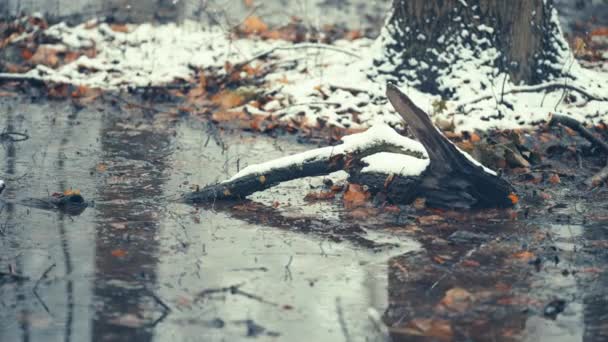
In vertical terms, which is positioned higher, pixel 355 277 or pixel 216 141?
pixel 216 141

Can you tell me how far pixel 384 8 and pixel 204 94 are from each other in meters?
6.25

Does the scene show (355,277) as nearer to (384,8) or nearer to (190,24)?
(190,24)

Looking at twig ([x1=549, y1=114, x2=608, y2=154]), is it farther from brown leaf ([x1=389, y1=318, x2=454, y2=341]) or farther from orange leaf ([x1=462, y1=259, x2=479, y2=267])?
brown leaf ([x1=389, y1=318, x2=454, y2=341])

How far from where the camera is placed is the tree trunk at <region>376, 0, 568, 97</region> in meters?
9.60

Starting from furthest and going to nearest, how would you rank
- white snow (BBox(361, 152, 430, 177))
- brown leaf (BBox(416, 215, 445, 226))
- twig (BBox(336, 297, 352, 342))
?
white snow (BBox(361, 152, 430, 177)) < brown leaf (BBox(416, 215, 445, 226)) < twig (BBox(336, 297, 352, 342))

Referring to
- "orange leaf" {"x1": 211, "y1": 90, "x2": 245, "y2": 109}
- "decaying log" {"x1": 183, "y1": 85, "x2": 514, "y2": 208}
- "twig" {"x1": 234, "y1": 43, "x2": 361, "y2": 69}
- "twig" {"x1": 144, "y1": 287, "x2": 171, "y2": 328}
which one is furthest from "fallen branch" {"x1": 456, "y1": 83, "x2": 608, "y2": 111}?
"twig" {"x1": 144, "y1": 287, "x2": 171, "y2": 328}

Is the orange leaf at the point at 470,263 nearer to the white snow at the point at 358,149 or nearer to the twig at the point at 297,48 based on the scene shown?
the white snow at the point at 358,149

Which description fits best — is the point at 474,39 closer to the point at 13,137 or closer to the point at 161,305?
the point at 13,137

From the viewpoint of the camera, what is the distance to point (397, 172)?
660 cm

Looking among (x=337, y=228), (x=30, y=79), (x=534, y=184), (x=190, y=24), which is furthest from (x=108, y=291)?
(x=190, y=24)

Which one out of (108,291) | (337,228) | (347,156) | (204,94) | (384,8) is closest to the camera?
(108,291)

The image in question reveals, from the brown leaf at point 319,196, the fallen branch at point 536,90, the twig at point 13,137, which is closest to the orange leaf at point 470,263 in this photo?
the brown leaf at point 319,196

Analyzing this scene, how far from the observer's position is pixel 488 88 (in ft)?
31.6

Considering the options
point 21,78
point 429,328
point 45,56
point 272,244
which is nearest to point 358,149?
point 272,244
